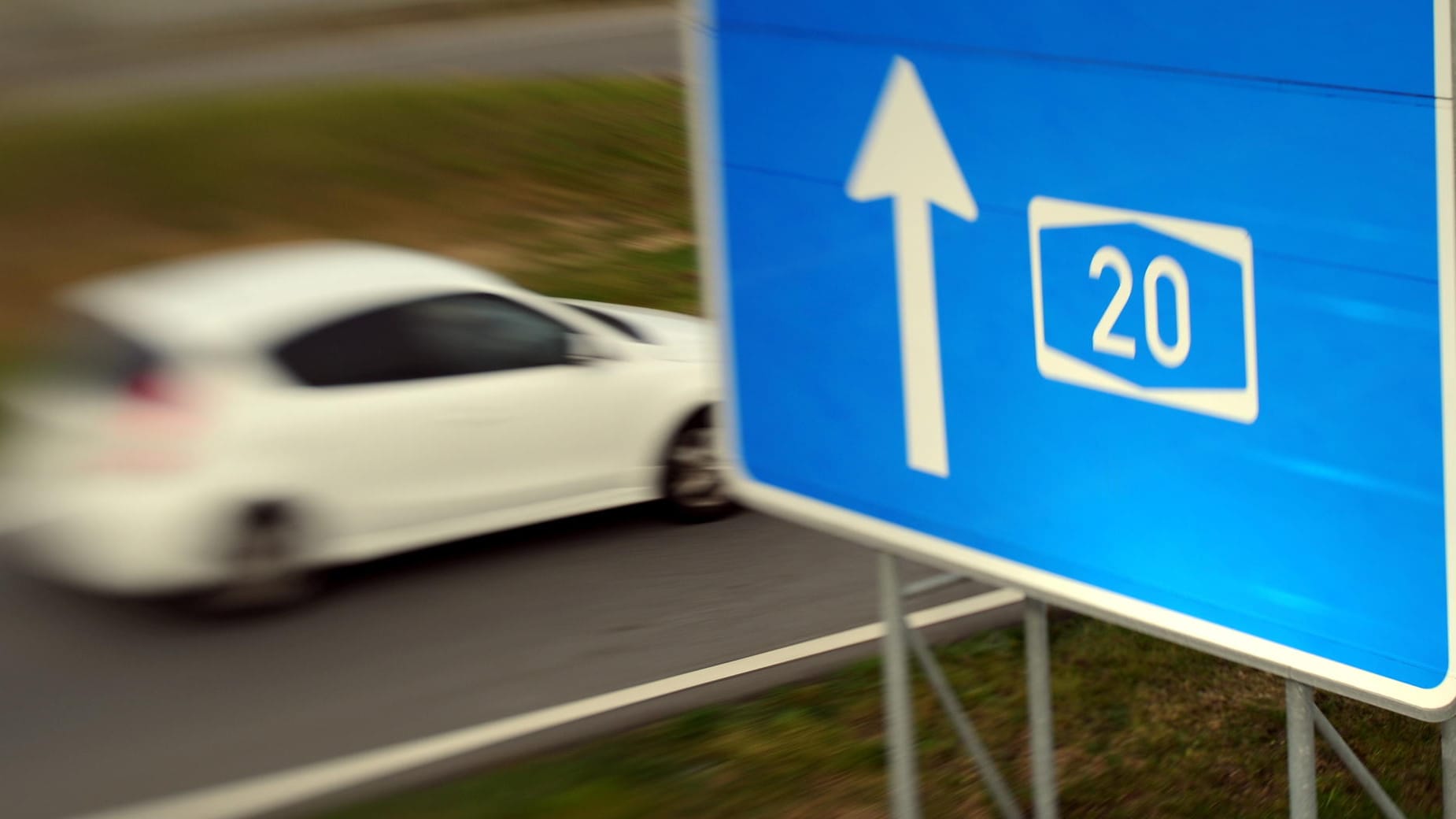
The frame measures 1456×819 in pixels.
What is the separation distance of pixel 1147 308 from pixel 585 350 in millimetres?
5813

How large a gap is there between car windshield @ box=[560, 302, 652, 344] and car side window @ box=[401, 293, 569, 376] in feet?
1.68

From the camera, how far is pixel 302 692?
287 inches

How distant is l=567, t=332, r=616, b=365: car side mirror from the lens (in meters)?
8.81

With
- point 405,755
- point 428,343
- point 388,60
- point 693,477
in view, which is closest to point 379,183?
point 388,60

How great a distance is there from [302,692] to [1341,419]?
521 centimetres

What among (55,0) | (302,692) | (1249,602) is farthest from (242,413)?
(55,0)

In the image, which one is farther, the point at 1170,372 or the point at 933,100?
the point at 933,100

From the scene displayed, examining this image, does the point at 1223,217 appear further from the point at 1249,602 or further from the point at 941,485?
the point at 941,485

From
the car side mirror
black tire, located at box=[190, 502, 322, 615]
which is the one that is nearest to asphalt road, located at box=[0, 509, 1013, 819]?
black tire, located at box=[190, 502, 322, 615]

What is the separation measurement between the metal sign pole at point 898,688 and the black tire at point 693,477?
14.2 feet

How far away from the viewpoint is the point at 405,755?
21.4 ft

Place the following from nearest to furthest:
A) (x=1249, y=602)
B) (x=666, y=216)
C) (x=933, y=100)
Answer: (x=1249, y=602)
(x=933, y=100)
(x=666, y=216)

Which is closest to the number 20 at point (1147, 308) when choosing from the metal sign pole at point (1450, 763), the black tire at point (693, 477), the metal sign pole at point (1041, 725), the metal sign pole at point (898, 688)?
the metal sign pole at point (1450, 763)

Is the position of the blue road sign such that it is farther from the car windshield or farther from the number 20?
the car windshield
